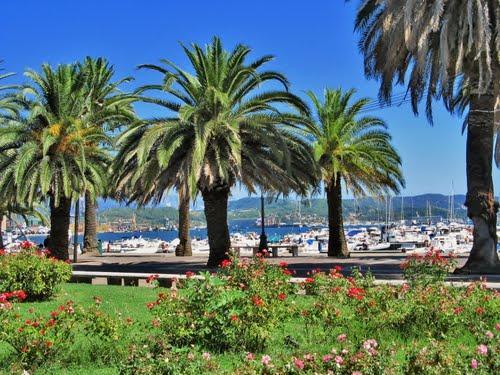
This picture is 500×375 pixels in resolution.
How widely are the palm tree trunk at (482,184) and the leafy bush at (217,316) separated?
1103cm

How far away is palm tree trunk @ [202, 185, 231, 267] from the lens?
20.7 meters

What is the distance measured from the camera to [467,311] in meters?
8.46

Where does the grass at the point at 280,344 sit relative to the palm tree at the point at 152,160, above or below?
below

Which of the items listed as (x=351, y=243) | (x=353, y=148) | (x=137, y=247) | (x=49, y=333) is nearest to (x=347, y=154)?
(x=353, y=148)

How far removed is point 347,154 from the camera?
26109 millimetres

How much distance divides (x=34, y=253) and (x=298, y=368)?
1119 centimetres

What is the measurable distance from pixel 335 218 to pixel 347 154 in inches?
118

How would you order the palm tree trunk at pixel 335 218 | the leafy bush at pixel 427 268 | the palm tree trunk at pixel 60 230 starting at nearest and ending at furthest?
the leafy bush at pixel 427 268 < the palm tree trunk at pixel 60 230 < the palm tree trunk at pixel 335 218

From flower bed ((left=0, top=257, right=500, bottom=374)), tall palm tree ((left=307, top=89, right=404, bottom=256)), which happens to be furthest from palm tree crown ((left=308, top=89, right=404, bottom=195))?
flower bed ((left=0, top=257, right=500, bottom=374))

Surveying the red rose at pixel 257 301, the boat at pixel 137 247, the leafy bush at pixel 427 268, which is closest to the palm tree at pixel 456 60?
the leafy bush at pixel 427 268

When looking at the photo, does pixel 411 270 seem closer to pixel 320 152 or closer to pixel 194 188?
pixel 194 188

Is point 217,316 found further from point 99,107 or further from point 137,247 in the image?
point 137,247

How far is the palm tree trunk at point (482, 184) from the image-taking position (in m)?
17.2

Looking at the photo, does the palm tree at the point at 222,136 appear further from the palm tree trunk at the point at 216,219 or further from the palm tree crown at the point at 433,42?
the palm tree crown at the point at 433,42
